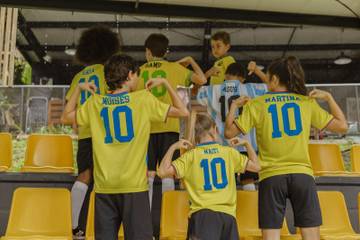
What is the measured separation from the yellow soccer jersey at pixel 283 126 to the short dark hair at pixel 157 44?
1408 millimetres

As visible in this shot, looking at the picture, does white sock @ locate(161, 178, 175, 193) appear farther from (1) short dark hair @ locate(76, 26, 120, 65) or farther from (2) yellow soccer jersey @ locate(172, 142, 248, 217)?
(1) short dark hair @ locate(76, 26, 120, 65)

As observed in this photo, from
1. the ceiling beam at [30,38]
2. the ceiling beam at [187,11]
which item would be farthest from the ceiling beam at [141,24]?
the ceiling beam at [187,11]

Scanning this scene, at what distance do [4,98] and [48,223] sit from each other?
3836 mm

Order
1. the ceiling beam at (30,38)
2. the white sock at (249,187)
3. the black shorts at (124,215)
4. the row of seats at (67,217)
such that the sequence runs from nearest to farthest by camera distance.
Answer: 1. the black shorts at (124,215)
2. the row of seats at (67,217)
3. the white sock at (249,187)
4. the ceiling beam at (30,38)

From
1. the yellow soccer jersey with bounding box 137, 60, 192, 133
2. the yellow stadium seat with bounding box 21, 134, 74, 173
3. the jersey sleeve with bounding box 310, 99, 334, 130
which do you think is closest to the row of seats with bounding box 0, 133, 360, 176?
the yellow stadium seat with bounding box 21, 134, 74, 173

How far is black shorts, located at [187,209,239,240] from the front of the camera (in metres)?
2.97

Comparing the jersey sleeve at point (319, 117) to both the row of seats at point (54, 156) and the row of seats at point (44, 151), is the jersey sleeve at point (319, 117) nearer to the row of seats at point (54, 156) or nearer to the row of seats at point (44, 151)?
the row of seats at point (54, 156)

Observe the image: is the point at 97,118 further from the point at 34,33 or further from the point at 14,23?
the point at 34,33

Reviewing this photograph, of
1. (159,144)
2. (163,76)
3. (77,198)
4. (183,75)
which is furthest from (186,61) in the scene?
(77,198)

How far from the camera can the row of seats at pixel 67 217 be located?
3.63 meters

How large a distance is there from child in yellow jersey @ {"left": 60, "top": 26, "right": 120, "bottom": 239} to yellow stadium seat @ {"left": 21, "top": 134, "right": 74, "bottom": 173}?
41.9 inches

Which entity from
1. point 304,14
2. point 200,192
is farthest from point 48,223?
point 304,14

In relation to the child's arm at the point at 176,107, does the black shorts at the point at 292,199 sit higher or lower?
lower

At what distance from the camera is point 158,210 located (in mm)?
4242
